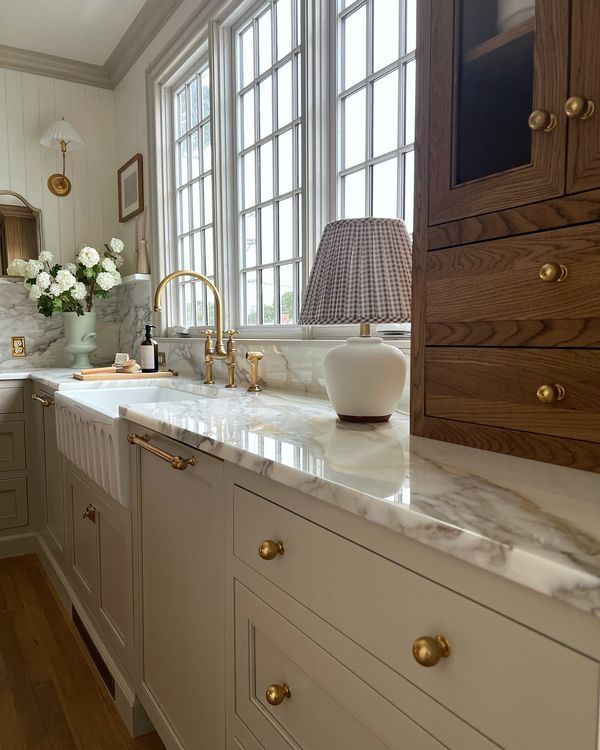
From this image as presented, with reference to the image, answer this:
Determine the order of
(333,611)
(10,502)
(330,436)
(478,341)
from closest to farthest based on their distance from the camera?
(333,611), (478,341), (330,436), (10,502)

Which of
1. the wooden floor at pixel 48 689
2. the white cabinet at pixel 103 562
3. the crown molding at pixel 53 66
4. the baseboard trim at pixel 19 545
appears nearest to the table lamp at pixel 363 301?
the white cabinet at pixel 103 562

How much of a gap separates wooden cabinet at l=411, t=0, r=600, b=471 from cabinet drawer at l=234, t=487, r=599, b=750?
35 centimetres

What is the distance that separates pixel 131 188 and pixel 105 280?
0.66m

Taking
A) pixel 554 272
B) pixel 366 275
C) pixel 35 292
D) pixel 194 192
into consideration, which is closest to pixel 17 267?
pixel 35 292

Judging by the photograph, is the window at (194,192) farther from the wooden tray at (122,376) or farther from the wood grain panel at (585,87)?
the wood grain panel at (585,87)

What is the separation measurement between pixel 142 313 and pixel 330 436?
262 centimetres

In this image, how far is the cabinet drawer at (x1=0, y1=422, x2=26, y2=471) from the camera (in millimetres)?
3041

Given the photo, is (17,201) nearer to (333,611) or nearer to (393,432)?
(393,432)

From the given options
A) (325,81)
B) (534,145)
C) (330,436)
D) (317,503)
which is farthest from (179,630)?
(325,81)

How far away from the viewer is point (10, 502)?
122 inches

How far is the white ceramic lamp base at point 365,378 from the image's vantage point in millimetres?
1248

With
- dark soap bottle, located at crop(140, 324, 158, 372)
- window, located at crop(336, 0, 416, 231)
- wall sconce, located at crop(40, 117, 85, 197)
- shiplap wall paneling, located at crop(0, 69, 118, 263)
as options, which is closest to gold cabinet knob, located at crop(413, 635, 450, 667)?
window, located at crop(336, 0, 416, 231)

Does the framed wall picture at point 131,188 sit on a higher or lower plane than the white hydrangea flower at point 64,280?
higher

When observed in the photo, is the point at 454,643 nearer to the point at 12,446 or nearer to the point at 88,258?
the point at 12,446
